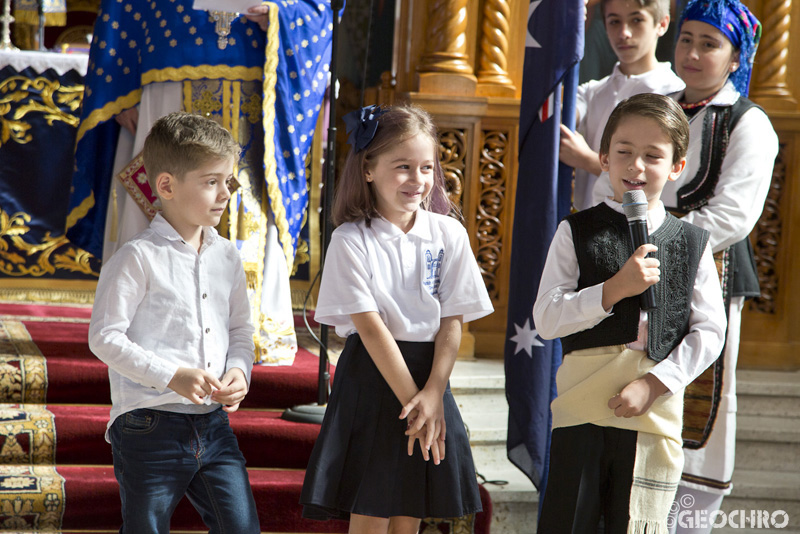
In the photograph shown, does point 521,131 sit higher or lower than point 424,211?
higher

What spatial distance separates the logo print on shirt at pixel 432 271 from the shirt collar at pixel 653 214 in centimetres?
41

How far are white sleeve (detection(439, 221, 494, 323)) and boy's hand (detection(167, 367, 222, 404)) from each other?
566mm

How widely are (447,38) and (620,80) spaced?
1298mm

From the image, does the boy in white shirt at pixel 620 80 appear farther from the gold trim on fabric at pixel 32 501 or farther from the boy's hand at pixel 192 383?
the gold trim on fabric at pixel 32 501

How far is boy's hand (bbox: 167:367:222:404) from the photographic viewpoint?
175cm

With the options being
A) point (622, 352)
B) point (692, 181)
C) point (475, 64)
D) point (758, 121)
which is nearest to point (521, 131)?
point (692, 181)

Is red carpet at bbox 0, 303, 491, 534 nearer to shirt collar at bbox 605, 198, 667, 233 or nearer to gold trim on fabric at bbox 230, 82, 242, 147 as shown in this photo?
gold trim on fabric at bbox 230, 82, 242, 147

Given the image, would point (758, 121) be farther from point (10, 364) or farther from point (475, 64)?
point (10, 364)

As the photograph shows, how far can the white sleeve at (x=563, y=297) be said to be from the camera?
72.2 inches

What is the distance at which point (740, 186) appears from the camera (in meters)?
2.42

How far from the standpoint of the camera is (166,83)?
10.9 ft

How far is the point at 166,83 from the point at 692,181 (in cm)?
202

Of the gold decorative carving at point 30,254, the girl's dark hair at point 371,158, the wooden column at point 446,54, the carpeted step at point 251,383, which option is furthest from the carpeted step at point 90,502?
the gold decorative carving at point 30,254

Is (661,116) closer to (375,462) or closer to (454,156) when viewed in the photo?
(375,462)
